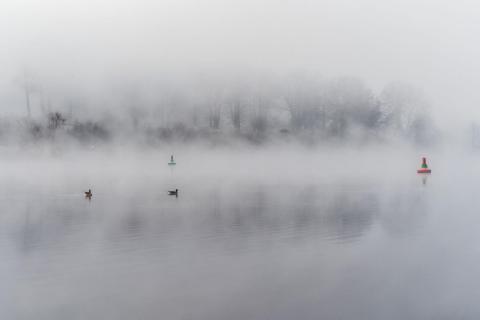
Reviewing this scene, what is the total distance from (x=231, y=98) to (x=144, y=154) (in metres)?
21.2

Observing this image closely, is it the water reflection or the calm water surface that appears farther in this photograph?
the water reflection

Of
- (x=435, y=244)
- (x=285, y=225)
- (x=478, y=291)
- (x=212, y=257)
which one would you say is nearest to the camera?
(x=478, y=291)

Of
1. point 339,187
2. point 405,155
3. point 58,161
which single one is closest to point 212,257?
point 339,187

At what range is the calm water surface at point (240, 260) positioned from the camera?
1130 cm

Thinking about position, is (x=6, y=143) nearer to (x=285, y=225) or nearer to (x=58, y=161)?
(x=58, y=161)

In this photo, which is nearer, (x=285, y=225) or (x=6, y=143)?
(x=285, y=225)

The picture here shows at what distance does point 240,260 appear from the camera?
15.4 meters

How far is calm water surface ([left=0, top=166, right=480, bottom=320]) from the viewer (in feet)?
37.1

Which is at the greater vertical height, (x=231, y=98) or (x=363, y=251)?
(x=231, y=98)

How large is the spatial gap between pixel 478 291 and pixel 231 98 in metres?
92.6

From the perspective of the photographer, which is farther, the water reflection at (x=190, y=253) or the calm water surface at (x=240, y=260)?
the water reflection at (x=190, y=253)

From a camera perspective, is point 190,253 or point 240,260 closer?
point 240,260

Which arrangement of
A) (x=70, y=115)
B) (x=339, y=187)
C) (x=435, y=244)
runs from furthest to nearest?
(x=70, y=115)
(x=339, y=187)
(x=435, y=244)

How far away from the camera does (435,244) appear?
1830cm
